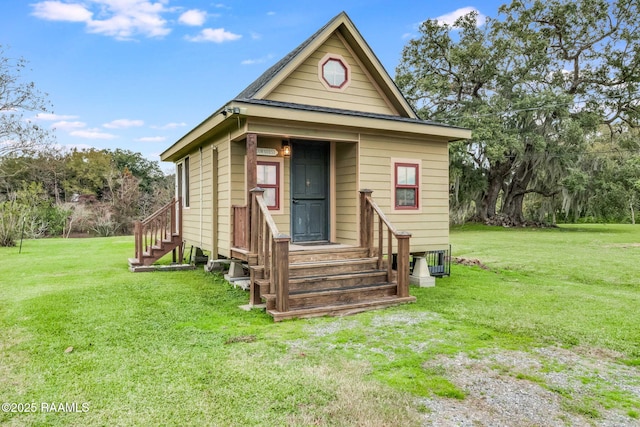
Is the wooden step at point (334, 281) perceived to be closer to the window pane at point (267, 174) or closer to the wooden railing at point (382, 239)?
the wooden railing at point (382, 239)

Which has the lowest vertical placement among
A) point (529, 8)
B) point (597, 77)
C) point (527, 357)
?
point (527, 357)

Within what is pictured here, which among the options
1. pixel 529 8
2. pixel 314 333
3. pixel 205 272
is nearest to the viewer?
pixel 314 333

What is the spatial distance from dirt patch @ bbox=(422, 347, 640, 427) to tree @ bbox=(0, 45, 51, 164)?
66.7 ft

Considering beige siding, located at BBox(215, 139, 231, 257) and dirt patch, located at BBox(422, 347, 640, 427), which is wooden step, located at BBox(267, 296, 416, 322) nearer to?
dirt patch, located at BBox(422, 347, 640, 427)

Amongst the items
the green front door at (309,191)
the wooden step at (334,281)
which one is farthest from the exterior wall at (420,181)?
the wooden step at (334,281)

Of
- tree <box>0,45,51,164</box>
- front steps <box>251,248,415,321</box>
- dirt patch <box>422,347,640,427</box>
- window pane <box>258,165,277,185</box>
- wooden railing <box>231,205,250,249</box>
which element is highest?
tree <box>0,45,51,164</box>

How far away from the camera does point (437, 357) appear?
4.06 metres

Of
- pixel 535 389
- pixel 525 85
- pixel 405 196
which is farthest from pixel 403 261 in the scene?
pixel 525 85

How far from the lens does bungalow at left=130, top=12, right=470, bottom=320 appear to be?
6219 millimetres

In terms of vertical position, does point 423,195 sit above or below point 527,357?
above

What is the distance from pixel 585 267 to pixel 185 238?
1027cm

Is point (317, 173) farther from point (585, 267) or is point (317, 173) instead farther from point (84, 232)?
point (84, 232)

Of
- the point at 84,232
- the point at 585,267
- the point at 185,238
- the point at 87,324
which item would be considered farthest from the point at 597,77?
the point at 84,232

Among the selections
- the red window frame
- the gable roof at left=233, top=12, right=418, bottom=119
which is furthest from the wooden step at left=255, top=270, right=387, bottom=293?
the gable roof at left=233, top=12, right=418, bottom=119
